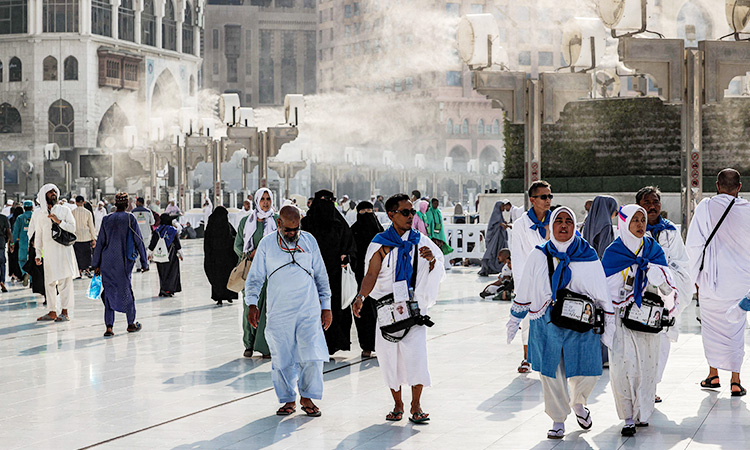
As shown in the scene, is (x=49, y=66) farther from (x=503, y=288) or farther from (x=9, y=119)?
(x=503, y=288)

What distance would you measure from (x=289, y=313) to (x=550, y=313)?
162 cm

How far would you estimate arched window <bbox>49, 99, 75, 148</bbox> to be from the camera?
52.6 m

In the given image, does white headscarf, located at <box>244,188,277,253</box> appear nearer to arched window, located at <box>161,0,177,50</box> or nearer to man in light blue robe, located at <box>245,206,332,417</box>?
man in light blue robe, located at <box>245,206,332,417</box>

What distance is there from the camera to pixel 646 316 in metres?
5.63

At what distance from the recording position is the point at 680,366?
312 inches

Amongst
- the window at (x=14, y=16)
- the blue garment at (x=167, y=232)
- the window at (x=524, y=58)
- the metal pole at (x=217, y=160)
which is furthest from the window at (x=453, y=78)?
the blue garment at (x=167, y=232)

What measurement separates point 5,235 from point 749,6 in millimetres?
10658

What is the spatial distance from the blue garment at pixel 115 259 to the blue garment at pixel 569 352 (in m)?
5.63

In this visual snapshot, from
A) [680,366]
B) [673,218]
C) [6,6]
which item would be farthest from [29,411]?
[6,6]

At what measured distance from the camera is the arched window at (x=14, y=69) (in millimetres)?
52594

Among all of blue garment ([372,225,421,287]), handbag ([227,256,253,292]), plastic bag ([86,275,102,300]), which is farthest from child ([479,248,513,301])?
blue garment ([372,225,421,287])

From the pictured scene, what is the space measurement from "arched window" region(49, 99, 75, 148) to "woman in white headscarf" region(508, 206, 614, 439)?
4981cm

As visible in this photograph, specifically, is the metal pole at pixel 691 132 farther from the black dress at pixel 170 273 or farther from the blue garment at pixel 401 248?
the blue garment at pixel 401 248

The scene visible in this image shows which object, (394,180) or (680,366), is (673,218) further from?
(394,180)
